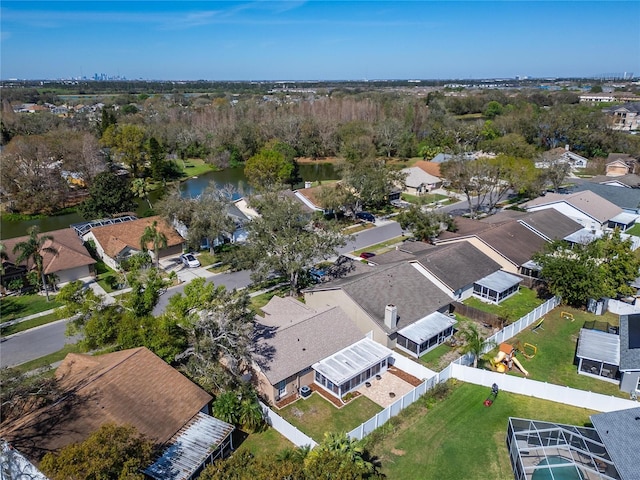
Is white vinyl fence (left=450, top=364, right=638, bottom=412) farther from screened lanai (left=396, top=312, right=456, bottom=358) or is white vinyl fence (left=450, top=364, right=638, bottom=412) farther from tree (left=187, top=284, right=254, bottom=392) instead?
tree (left=187, top=284, right=254, bottom=392)

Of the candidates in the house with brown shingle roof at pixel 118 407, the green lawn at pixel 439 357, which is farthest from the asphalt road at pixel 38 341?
the green lawn at pixel 439 357

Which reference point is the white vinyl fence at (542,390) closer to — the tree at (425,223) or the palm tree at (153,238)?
the tree at (425,223)

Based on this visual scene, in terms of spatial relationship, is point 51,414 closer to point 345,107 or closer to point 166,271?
point 166,271

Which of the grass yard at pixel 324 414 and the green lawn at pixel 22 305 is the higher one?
the green lawn at pixel 22 305

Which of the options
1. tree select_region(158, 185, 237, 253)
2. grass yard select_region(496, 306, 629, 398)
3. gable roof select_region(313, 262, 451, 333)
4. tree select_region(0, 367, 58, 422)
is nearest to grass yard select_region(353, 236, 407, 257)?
gable roof select_region(313, 262, 451, 333)

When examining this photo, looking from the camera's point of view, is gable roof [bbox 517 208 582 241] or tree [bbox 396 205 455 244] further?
gable roof [bbox 517 208 582 241]

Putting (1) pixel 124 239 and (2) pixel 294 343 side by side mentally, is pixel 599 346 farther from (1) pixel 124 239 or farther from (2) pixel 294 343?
(1) pixel 124 239
